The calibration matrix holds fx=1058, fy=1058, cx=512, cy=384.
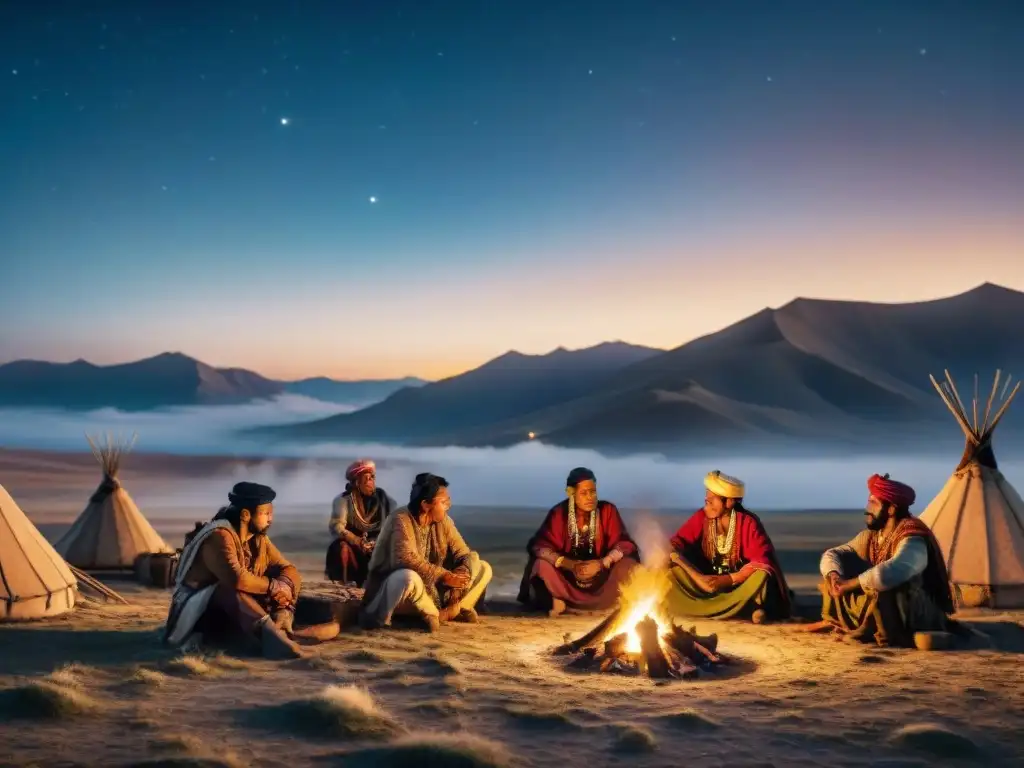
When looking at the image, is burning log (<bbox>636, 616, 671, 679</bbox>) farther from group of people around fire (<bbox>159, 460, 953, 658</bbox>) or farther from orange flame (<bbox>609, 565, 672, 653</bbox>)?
group of people around fire (<bbox>159, 460, 953, 658</bbox>)

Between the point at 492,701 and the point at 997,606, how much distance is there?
16.2 feet

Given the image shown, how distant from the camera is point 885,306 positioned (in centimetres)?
7262

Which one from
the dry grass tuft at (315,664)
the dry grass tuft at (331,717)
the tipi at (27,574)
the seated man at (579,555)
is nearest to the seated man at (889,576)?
the seated man at (579,555)

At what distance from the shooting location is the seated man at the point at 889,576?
6184 mm

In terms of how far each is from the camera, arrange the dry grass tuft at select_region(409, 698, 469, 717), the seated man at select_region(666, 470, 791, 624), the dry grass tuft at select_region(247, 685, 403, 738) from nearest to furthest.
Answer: the dry grass tuft at select_region(247, 685, 403, 738), the dry grass tuft at select_region(409, 698, 469, 717), the seated man at select_region(666, 470, 791, 624)

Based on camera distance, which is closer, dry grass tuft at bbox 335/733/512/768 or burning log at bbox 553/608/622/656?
dry grass tuft at bbox 335/733/512/768

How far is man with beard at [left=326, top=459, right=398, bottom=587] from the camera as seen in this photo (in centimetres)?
821

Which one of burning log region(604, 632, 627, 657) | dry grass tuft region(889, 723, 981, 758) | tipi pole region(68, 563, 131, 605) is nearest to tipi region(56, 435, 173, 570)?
tipi pole region(68, 563, 131, 605)

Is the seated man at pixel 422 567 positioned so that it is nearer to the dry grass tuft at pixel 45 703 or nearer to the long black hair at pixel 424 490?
the long black hair at pixel 424 490

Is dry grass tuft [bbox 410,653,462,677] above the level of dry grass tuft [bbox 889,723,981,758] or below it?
above

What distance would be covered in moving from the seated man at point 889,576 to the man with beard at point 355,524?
3474 mm

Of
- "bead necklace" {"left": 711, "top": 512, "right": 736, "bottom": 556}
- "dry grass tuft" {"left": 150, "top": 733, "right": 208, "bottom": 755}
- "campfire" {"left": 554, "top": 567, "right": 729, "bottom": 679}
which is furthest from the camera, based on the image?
"bead necklace" {"left": 711, "top": 512, "right": 736, "bottom": 556}

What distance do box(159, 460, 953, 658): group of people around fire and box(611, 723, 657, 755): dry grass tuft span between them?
1887 millimetres

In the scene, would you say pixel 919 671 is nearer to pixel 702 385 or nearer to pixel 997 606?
pixel 997 606
